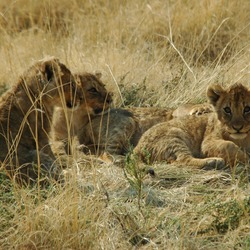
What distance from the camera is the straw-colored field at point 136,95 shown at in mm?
6359

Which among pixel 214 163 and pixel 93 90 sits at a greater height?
pixel 93 90

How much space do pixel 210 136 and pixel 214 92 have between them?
441mm

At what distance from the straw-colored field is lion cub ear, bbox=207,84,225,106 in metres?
0.88

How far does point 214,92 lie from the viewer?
8383 millimetres

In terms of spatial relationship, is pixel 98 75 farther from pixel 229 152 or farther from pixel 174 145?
pixel 229 152

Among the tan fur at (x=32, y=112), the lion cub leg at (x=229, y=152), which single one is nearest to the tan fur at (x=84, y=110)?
the tan fur at (x=32, y=112)

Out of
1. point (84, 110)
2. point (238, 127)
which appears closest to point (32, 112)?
point (84, 110)

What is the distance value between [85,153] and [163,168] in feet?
4.42

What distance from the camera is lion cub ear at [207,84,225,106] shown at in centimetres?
832

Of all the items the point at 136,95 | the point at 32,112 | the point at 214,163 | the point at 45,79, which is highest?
the point at 45,79

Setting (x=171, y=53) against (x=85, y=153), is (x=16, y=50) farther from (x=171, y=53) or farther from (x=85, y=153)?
(x=85, y=153)

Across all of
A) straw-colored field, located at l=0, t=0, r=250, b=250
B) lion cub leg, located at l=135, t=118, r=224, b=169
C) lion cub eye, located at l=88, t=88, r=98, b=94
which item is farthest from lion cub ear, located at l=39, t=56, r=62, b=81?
lion cub eye, located at l=88, t=88, r=98, b=94

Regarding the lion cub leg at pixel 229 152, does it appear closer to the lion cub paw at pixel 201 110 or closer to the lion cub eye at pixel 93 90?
the lion cub paw at pixel 201 110

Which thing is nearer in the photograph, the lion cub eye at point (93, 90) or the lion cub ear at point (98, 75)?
the lion cub eye at point (93, 90)
